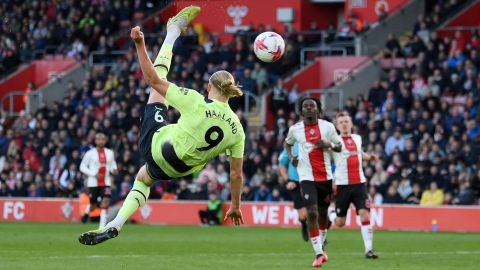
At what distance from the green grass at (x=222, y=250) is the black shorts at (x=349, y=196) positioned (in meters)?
0.71

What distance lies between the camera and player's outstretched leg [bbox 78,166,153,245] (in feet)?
42.6

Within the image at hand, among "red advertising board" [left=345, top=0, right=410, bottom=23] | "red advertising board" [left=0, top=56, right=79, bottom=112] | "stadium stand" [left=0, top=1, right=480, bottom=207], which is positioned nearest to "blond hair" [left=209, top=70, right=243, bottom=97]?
"stadium stand" [left=0, top=1, right=480, bottom=207]

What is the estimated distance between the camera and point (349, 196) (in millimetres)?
18734

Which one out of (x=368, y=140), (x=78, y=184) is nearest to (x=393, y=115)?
(x=368, y=140)

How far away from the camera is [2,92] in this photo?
42.3 m

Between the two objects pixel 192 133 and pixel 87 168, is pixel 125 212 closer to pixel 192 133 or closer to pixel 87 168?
pixel 192 133

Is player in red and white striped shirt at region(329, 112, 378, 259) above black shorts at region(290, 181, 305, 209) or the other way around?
above

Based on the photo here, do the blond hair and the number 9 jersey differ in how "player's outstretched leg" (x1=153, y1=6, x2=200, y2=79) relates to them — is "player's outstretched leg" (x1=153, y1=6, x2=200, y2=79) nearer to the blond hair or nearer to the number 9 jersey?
the number 9 jersey

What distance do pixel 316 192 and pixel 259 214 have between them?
454 inches

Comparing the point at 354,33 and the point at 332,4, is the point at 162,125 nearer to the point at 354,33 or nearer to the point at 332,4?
the point at 354,33

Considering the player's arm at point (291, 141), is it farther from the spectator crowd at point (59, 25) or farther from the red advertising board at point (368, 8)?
the spectator crowd at point (59, 25)

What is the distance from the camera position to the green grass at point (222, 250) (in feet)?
52.5

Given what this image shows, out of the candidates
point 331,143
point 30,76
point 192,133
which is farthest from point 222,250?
point 30,76

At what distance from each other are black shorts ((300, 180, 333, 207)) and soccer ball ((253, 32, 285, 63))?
2481mm
